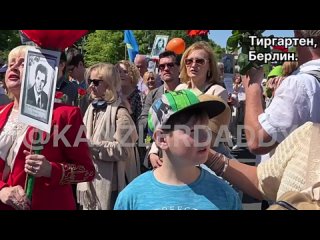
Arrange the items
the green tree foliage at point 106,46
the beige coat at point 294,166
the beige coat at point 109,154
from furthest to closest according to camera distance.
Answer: the green tree foliage at point 106,46 → the beige coat at point 109,154 → the beige coat at point 294,166

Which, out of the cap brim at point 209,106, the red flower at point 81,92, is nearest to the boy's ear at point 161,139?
the cap brim at point 209,106

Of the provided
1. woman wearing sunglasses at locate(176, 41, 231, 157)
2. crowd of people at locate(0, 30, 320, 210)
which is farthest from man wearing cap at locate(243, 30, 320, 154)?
woman wearing sunglasses at locate(176, 41, 231, 157)

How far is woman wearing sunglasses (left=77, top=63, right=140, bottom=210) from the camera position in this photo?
4.44 m

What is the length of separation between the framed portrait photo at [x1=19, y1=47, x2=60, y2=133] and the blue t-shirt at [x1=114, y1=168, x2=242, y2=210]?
0.57 m

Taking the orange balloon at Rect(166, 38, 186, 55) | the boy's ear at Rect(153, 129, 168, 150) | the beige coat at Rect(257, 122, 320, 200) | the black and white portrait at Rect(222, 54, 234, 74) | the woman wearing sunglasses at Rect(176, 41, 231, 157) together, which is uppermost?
the orange balloon at Rect(166, 38, 186, 55)

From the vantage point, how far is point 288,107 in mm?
2709

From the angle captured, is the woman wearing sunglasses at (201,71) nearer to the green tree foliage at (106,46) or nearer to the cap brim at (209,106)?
the cap brim at (209,106)

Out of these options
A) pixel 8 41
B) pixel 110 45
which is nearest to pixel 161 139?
pixel 8 41

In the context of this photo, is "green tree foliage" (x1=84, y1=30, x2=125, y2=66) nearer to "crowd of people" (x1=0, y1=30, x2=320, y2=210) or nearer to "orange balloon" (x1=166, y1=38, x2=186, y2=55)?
"orange balloon" (x1=166, y1=38, x2=186, y2=55)

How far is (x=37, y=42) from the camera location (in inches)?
107

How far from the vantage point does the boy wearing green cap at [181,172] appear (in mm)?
2309

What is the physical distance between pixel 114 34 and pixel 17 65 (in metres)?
58.0

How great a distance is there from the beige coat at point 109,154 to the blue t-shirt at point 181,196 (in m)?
2.05
